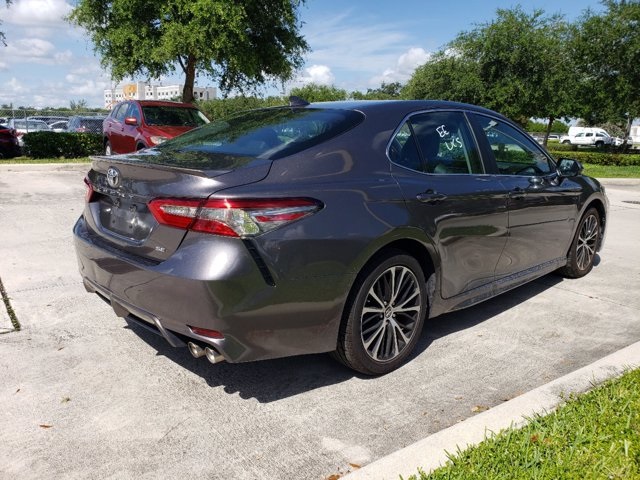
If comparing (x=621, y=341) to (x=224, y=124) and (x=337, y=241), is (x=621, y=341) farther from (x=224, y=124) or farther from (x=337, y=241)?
(x=224, y=124)

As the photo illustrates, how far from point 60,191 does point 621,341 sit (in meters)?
9.49

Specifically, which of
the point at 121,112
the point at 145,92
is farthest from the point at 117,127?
the point at 145,92

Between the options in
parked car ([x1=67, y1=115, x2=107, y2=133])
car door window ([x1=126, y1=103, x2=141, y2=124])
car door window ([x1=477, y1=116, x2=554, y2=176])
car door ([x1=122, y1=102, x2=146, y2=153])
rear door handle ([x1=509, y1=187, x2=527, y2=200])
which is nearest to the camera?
rear door handle ([x1=509, y1=187, x2=527, y2=200])

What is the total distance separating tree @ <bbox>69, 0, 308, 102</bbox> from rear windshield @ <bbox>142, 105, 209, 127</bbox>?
11.4 feet

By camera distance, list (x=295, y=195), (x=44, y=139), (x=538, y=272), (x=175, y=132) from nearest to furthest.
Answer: (x=295, y=195) < (x=538, y=272) < (x=175, y=132) < (x=44, y=139)

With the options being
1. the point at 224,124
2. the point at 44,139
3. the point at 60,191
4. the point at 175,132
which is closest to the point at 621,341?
the point at 224,124

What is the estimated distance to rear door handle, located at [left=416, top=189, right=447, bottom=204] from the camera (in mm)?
3582

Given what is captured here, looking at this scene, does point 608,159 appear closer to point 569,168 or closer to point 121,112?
point 121,112

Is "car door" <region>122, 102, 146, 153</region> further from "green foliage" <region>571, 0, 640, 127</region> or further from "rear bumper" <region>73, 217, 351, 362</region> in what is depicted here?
"green foliage" <region>571, 0, 640, 127</region>

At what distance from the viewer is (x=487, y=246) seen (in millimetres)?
4168

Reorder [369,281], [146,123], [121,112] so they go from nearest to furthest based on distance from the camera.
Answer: [369,281] → [146,123] → [121,112]

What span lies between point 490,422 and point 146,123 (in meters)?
11.5

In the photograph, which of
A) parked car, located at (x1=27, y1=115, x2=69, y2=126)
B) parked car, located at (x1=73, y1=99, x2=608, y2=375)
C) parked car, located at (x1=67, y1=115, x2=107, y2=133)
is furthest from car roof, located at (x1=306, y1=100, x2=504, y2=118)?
parked car, located at (x1=27, y1=115, x2=69, y2=126)

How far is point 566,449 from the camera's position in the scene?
2633 millimetres
